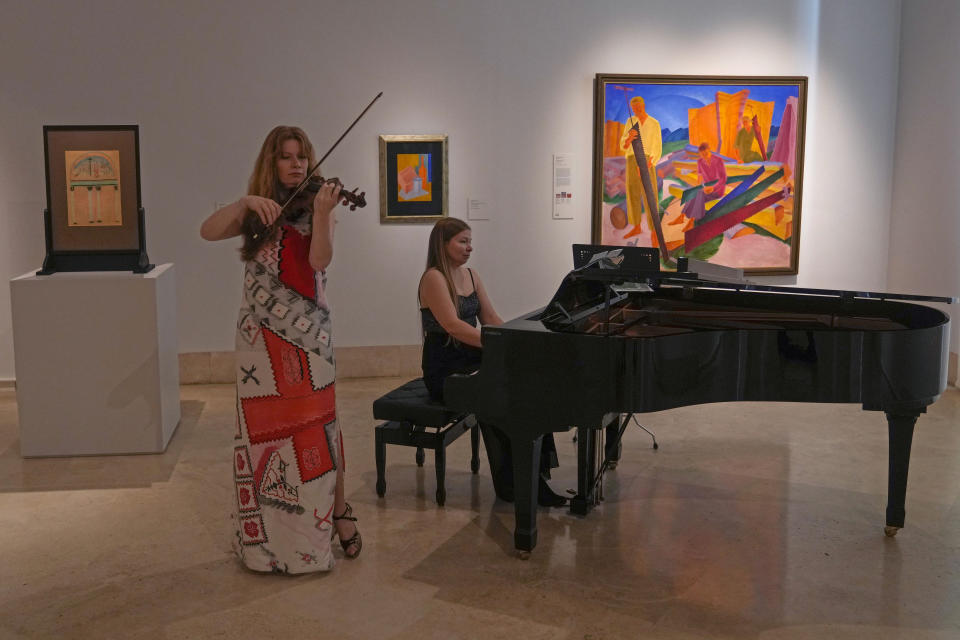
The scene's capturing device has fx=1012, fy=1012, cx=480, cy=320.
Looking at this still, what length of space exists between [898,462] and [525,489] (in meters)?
1.48

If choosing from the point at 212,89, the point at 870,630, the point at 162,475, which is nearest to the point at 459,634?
the point at 870,630

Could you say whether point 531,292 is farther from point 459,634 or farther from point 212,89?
point 459,634

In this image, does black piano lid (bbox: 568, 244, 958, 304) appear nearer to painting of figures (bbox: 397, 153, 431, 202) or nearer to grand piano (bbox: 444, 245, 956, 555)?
grand piano (bbox: 444, 245, 956, 555)

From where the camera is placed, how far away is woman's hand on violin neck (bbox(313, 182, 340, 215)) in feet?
10.9

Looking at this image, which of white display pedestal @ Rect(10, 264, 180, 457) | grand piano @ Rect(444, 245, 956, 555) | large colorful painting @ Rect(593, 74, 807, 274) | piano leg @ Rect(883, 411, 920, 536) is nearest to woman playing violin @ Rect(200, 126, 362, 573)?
grand piano @ Rect(444, 245, 956, 555)

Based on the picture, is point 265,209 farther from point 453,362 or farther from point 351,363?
point 351,363

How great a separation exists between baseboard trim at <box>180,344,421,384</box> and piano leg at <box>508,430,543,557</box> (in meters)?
3.26

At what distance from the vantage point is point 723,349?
141 inches

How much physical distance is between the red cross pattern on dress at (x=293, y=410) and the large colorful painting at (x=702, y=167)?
152 inches

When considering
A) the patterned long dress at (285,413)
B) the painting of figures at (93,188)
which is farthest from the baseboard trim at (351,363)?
the patterned long dress at (285,413)

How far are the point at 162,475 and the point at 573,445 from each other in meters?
2.08

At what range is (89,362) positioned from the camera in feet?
16.6

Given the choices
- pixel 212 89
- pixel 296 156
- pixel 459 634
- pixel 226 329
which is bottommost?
pixel 459 634

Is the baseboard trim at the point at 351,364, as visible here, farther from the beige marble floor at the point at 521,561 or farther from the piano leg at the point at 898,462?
the piano leg at the point at 898,462
